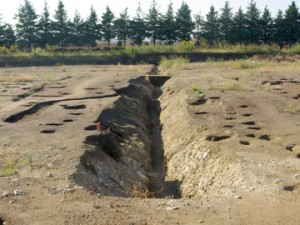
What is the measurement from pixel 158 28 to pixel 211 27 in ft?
16.7

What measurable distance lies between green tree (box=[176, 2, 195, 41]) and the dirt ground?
27109mm

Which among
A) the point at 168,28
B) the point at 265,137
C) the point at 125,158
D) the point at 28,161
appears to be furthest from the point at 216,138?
the point at 168,28

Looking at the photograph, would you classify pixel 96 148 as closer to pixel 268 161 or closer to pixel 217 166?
pixel 217 166

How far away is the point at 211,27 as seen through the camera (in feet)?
136

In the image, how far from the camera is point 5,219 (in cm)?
482

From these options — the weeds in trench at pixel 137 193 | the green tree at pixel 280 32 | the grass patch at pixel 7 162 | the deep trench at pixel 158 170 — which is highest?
the green tree at pixel 280 32

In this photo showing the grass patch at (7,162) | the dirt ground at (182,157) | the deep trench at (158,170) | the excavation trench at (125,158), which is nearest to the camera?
the dirt ground at (182,157)

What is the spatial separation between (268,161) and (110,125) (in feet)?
13.9

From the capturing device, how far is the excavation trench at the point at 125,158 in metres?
6.86

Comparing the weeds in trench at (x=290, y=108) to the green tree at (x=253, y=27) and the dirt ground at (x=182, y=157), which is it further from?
the green tree at (x=253, y=27)

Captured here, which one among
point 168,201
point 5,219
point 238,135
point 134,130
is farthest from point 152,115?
point 5,219

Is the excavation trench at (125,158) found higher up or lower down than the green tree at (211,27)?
lower down

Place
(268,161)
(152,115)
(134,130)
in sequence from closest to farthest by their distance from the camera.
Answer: (268,161)
(134,130)
(152,115)

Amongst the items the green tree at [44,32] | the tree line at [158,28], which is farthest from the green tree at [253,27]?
the green tree at [44,32]
